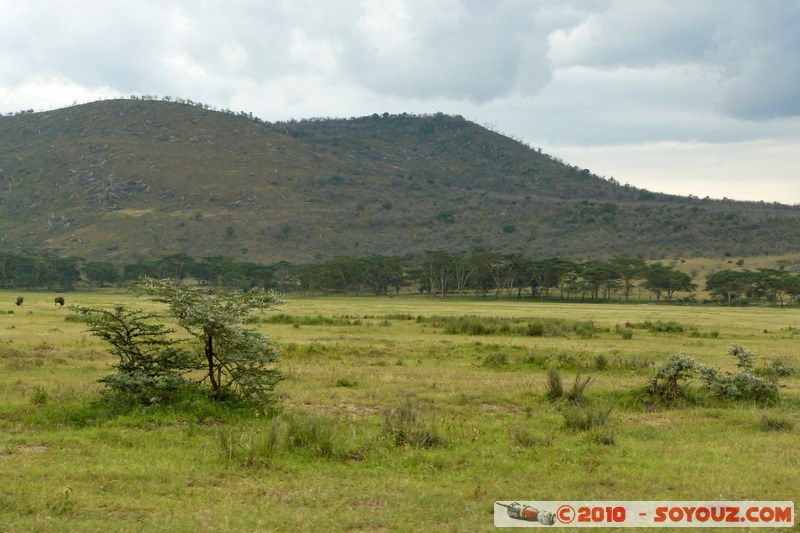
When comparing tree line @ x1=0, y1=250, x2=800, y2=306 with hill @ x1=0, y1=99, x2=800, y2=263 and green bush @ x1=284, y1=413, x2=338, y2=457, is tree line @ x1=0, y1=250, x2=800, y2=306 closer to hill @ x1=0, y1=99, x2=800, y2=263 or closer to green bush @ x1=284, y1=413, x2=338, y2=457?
hill @ x1=0, y1=99, x2=800, y2=263

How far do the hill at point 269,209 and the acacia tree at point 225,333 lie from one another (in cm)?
11850

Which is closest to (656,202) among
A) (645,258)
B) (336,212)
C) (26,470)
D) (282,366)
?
(645,258)

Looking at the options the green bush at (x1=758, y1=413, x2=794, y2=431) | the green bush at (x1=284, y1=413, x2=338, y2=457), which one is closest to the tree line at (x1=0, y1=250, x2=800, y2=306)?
the green bush at (x1=758, y1=413, x2=794, y2=431)

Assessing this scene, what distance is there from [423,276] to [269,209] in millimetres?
60650

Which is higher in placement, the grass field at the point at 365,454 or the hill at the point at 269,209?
the hill at the point at 269,209

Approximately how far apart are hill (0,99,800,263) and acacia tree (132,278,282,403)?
389 feet

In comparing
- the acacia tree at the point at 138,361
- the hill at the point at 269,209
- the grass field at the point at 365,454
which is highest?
the hill at the point at 269,209

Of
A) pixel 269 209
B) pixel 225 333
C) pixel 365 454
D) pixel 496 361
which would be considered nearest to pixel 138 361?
pixel 225 333

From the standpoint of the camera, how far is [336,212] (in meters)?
158

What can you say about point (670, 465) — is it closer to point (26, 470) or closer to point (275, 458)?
point (275, 458)

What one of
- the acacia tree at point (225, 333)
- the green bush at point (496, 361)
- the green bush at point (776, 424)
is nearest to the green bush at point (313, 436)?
the acacia tree at point (225, 333)

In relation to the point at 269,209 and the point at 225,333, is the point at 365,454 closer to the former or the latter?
the point at 225,333

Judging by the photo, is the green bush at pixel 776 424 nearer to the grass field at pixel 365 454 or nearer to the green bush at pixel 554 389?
the grass field at pixel 365 454

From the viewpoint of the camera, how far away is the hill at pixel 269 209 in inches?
5266
